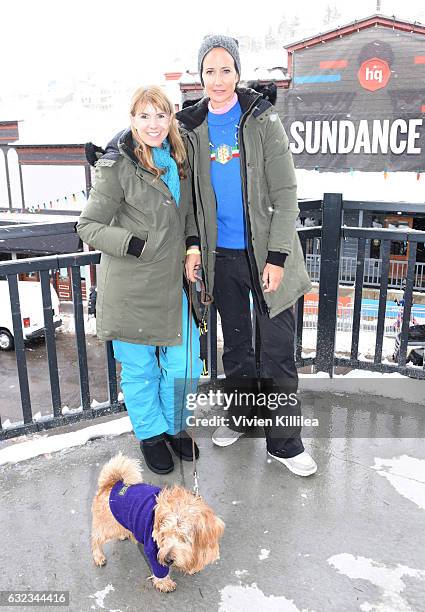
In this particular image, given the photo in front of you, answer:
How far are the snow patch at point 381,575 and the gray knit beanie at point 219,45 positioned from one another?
7.78 feet

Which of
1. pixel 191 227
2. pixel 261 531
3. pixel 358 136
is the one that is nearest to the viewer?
pixel 261 531

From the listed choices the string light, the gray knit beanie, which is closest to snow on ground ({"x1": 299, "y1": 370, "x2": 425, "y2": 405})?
the gray knit beanie

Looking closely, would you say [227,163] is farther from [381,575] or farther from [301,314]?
[381,575]

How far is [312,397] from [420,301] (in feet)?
50.6

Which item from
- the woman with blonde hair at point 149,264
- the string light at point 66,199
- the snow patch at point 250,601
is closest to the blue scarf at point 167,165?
the woman with blonde hair at point 149,264

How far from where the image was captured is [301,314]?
13.0 ft

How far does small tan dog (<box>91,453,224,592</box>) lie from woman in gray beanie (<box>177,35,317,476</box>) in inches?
38.3

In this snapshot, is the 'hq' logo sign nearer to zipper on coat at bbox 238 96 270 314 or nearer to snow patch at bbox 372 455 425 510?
zipper on coat at bbox 238 96 270 314

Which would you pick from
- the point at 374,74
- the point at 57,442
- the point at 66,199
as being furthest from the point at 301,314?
the point at 66,199

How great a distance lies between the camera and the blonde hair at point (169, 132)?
8.20 feet

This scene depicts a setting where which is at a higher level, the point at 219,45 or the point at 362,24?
the point at 362,24

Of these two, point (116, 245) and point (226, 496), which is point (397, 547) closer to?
point (226, 496)

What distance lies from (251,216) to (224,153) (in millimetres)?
344

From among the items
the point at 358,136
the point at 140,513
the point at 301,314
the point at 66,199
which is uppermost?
the point at 358,136
